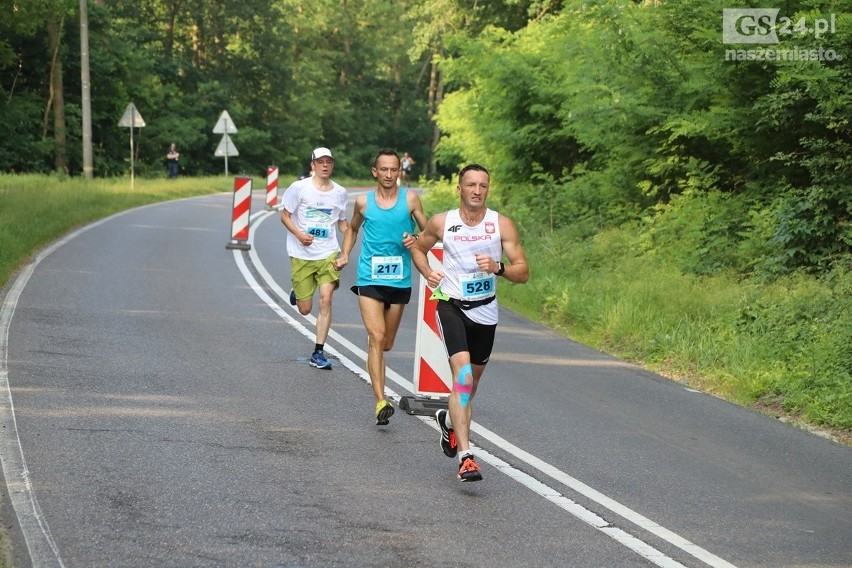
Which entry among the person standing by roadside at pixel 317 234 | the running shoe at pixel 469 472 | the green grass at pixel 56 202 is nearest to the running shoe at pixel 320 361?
the person standing by roadside at pixel 317 234

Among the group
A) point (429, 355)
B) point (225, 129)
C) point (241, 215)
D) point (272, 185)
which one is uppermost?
point (225, 129)

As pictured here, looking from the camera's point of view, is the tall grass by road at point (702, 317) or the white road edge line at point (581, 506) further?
the tall grass by road at point (702, 317)

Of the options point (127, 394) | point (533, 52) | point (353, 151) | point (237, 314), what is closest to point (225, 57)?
point (353, 151)

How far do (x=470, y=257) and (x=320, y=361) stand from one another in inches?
156

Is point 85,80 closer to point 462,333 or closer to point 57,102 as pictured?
point 57,102

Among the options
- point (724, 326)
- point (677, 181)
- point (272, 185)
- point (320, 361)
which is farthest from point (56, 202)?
point (724, 326)

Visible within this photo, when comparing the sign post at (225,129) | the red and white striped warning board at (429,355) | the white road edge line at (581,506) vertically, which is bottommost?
the white road edge line at (581,506)

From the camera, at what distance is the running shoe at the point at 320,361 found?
10.9m

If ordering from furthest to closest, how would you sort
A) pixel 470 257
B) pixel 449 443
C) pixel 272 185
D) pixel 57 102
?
pixel 57 102 → pixel 272 185 → pixel 449 443 → pixel 470 257

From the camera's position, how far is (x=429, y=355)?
30.8 feet

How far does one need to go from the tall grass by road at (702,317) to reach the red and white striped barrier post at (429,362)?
2777 mm

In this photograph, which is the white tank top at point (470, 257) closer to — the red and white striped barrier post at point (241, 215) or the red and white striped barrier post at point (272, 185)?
the red and white striped barrier post at point (241, 215)

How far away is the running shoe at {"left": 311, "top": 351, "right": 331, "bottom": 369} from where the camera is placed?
10.9 meters

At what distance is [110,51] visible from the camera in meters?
55.2
